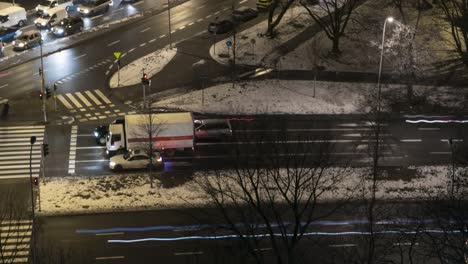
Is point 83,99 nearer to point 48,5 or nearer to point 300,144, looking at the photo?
point 300,144

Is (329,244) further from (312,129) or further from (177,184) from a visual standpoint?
(312,129)

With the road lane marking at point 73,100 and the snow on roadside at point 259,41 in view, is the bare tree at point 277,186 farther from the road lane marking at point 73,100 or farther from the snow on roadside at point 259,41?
the snow on roadside at point 259,41

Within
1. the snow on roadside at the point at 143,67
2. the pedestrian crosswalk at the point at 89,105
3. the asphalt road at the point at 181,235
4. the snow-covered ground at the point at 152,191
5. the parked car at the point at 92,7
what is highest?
the parked car at the point at 92,7

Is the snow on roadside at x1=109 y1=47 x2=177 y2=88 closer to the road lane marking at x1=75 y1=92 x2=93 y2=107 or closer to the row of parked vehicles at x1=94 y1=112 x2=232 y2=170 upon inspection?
the road lane marking at x1=75 y1=92 x2=93 y2=107

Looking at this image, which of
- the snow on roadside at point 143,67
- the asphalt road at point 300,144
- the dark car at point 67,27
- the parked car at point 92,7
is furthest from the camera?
the parked car at point 92,7

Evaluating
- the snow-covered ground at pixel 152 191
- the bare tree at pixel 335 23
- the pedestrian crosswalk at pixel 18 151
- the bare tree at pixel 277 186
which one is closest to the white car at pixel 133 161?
the snow-covered ground at pixel 152 191
